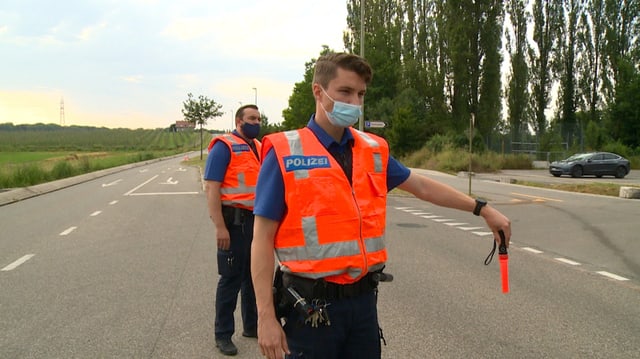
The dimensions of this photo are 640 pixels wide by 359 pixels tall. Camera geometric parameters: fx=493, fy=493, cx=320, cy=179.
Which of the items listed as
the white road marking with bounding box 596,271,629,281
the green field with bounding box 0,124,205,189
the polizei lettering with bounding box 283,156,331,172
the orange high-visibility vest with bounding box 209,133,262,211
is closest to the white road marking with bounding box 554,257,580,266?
the white road marking with bounding box 596,271,629,281

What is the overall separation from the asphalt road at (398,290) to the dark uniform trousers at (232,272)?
0.23 meters

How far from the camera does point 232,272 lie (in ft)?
13.2

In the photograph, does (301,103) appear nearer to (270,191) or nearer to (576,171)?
(576,171)

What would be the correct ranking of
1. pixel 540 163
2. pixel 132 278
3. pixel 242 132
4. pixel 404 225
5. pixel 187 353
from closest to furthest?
pixel 187 353 < pixel 242 132 < pixel 132 278 < pixel 404 225 < pixel 540 163

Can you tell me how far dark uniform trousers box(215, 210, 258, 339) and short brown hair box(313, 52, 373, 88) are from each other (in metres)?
2.09

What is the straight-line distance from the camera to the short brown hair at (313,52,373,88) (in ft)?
7.18

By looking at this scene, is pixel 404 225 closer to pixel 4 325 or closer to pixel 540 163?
pixel 4 325

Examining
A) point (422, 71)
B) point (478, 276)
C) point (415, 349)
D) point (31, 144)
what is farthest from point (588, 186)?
point (31, 144)

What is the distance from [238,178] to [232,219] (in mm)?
348

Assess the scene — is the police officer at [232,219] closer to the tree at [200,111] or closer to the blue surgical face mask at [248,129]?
the blue surgical face mask at [248,129]

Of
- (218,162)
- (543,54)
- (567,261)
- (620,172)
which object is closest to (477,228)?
(567,261)

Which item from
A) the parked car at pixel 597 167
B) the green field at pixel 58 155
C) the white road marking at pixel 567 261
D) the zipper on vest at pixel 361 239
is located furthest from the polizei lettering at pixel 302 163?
the parked car at pixel 597 167

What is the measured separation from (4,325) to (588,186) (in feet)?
64.0

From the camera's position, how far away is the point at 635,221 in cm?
1107
